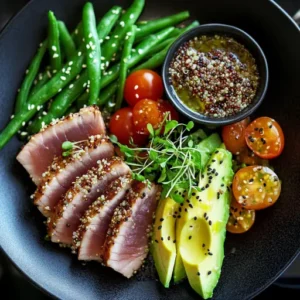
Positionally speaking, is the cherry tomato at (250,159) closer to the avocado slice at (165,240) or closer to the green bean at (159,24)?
the avocado slice at (165,240)

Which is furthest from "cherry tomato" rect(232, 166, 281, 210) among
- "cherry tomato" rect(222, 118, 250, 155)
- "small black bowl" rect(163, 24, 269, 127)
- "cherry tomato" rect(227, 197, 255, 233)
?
"small black bowl" rect(163, 24, 269, 127)

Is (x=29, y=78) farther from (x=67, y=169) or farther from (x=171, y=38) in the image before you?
(x=171, y=38)

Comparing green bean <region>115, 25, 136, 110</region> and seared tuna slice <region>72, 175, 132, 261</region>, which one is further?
green bean <region>115, 25, 136, 110</region>

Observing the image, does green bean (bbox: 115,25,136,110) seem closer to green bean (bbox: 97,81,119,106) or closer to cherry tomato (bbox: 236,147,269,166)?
green bean (bbox: 97,81,119,106)

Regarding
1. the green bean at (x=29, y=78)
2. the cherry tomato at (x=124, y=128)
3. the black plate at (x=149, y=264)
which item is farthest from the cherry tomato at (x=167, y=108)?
the green bean at (x=29, y=78)

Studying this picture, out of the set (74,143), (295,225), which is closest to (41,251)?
(74,143)
